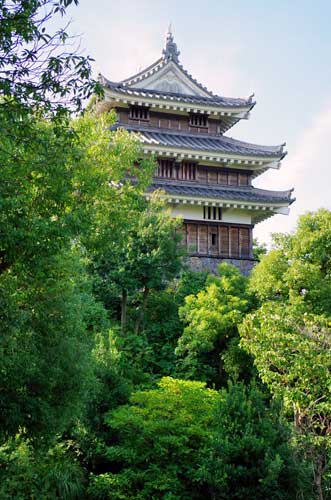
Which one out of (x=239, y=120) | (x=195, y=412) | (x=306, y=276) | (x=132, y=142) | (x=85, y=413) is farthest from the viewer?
(x=239, y=120)

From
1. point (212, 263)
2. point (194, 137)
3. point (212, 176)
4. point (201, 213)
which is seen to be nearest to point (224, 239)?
point (212, 263)

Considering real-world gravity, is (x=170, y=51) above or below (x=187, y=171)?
above

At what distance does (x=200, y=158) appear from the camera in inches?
1171

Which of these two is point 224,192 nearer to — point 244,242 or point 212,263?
point 244,242

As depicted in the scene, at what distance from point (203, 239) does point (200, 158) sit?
394 cm

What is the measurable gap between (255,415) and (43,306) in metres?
5.03

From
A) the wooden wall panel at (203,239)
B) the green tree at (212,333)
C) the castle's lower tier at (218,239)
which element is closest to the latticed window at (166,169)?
the castle's lower tier at (218,239)

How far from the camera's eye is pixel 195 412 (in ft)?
46.9

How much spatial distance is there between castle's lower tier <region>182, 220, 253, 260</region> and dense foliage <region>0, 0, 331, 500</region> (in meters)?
9.75

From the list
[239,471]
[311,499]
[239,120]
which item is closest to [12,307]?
[239,471]

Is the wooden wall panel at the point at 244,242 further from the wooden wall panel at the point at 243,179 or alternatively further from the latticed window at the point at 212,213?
the wooden wall panel at the point at 243,179

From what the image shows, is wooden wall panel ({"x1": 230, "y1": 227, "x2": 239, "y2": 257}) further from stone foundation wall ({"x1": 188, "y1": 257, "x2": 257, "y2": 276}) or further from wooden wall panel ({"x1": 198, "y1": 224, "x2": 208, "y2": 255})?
wooden wall panel ({"x1": 198, "y1": 224, "x2": 208, "y2": 255})

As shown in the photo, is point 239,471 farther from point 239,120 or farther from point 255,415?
point 239,120

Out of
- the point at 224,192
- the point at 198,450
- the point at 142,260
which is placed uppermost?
the point at 224,192
